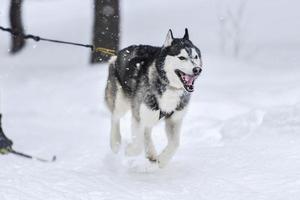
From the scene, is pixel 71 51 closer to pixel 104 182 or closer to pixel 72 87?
pixel 72 87

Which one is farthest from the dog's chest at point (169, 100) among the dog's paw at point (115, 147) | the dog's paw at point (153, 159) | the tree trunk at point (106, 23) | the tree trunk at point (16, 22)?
the tree trunk at point (16, 22)

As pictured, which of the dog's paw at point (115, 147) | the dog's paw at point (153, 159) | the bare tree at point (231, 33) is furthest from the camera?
the bare tree at point (231, 33)

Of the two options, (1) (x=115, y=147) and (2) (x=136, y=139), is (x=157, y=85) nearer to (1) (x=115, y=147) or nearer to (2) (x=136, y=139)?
(2) (x=136, y=139)

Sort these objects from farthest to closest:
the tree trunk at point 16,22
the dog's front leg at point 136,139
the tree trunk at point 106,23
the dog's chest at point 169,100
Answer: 1. the tree trunk at point 16,22
2. the tree trunk at point 106,23
3. the dog's front leg at point 136,139
4. the dog's chest at point 169,100

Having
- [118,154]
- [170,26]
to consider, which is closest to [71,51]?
[170,26]

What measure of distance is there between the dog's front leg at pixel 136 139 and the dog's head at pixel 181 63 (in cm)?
52

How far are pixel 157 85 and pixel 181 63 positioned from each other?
368 mm

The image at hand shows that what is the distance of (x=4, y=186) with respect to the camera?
4180 millimetres

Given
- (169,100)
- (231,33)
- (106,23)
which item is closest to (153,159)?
(169,100)

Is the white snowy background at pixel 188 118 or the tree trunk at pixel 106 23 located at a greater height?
the tree trunk at pixel 106 23

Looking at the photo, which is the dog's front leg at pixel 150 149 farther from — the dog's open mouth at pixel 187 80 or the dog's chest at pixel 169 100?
the dog's open mouth at pixel 187 80

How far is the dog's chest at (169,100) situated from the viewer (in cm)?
490

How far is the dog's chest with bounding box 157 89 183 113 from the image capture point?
490 centimetres

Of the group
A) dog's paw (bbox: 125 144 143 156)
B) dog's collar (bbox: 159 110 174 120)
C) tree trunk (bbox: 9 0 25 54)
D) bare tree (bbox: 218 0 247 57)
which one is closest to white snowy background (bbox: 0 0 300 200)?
bare tree (bbox: 218 0 247 57)
